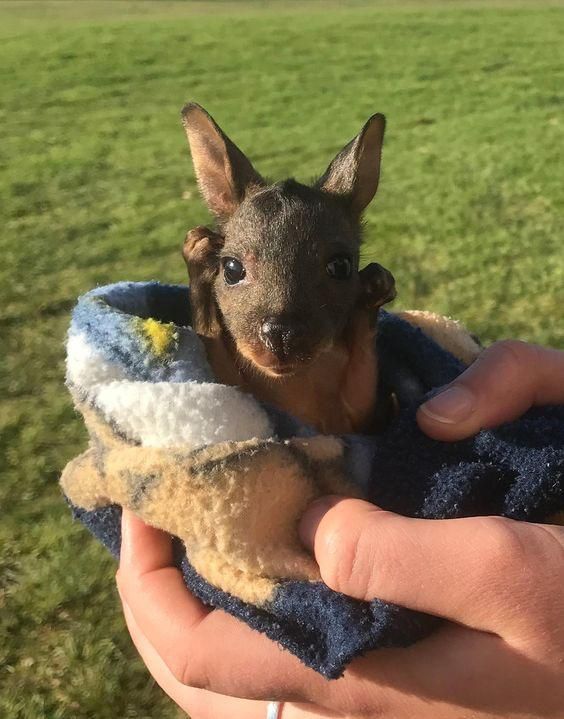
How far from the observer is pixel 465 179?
5.53 m

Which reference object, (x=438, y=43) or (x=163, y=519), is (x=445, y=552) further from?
(x=438, y=43)

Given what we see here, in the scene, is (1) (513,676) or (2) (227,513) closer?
(1) (513,676)

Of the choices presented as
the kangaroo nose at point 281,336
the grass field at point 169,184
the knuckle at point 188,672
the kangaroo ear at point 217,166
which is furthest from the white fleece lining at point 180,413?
the grass field at point 169,184

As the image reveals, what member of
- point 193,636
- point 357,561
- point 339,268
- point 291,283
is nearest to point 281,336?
point 291,283

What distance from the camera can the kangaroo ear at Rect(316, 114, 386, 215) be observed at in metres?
1.76

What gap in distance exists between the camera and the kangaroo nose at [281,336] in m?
1.45

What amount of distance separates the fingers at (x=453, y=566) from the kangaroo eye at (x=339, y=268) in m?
0.54

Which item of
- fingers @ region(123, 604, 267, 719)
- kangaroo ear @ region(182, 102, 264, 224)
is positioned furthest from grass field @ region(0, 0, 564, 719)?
kangaroo ear @ region(182, 102, 264, 224)

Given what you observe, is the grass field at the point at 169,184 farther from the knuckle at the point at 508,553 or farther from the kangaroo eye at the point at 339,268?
the knuckle at the point at 508,553

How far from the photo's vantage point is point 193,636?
1.41 metres

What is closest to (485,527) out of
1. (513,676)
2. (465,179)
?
(513,676)

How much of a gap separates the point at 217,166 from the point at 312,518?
0.82 m

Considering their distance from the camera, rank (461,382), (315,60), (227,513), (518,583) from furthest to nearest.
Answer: (315,60) → (461,382) → (227,513) → (518,583)

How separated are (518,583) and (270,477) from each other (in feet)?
1.37
